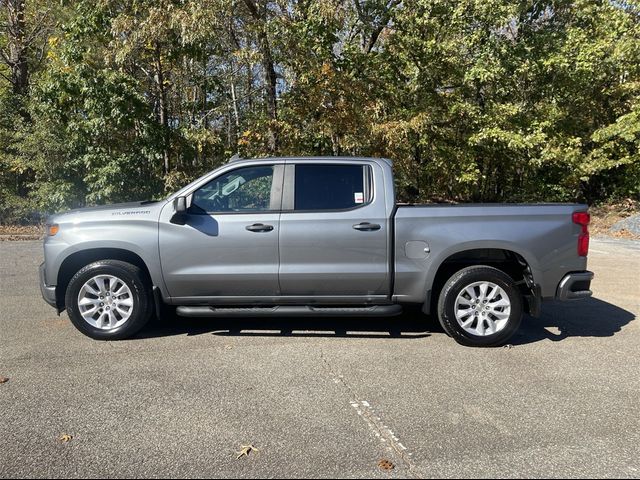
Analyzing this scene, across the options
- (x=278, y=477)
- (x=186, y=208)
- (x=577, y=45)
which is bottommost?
(x=278, y=477)

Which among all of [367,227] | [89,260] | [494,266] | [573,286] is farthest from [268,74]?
[573,286]

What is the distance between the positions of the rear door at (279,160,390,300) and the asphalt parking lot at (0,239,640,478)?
569mm

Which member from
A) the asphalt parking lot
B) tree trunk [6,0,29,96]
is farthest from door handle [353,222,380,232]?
A: tree trunk [6,0,29,96]

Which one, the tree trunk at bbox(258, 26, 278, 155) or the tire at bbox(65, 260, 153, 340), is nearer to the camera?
the tire at bbox(65, 260, 153, 340)

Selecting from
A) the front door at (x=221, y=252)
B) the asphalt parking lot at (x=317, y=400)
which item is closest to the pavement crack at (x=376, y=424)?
the asphalt parking lot at (x=317, y=400)

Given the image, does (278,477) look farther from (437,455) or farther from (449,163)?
(449,163)

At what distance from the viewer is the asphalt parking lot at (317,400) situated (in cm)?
308

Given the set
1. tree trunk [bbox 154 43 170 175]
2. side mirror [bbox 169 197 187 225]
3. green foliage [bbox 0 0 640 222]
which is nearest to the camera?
side mirror [bbox 169 197 187 225]

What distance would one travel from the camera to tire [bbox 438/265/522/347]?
509 cm

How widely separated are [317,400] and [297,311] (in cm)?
130

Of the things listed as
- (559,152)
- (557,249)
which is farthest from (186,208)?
(559,152)

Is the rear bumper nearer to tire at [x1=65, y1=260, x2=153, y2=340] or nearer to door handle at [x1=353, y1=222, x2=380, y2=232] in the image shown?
door handle at [x1=353, y1=222, x2=380, y2=232]

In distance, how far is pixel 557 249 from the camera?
507 centimetres

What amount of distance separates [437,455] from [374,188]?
2.76 m
